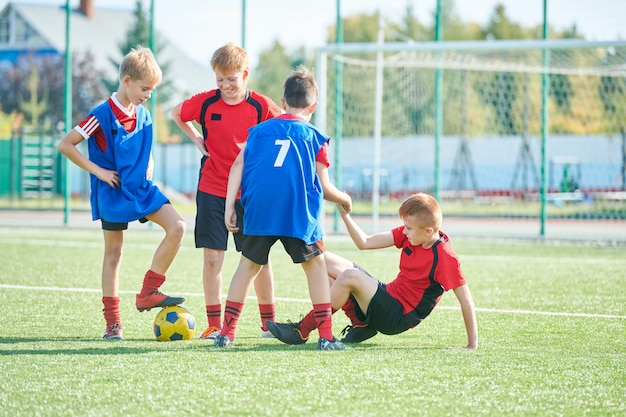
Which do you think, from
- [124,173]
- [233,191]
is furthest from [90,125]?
[233,191]

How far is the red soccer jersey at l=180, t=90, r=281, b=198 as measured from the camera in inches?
221

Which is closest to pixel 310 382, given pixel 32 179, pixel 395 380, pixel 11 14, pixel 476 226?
pixel 395 380

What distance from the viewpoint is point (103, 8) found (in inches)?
2309

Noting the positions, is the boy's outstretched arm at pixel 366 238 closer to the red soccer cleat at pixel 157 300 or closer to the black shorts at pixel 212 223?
the black shorts at pixel 212 223

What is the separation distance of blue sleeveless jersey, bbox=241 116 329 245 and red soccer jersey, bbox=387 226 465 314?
54 cm

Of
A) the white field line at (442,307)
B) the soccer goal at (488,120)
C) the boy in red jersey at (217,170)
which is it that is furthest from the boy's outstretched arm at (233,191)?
the soccer goal at (488,120)

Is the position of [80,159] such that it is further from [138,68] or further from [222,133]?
[222,133]

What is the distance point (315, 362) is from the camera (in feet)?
14.5

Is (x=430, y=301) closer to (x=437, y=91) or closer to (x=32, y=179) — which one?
(x=437, y=91)

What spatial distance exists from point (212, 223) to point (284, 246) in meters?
0.77

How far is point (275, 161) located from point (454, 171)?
21.5 metres

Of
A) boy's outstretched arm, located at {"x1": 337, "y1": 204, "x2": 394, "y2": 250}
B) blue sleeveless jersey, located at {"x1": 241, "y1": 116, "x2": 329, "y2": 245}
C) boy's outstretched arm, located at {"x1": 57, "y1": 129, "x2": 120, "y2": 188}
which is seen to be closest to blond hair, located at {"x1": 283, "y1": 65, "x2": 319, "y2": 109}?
blue sleeveless jersey, located at {"x1": 241, "y1": 116, "x2": 329, "y2": 245}

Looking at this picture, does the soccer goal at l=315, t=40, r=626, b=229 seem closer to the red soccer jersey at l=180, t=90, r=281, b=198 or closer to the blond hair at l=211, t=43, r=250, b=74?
the red soccer jersey at l=180, t=90, r=281, b=198

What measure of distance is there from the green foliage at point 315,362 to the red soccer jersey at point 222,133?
95cm
